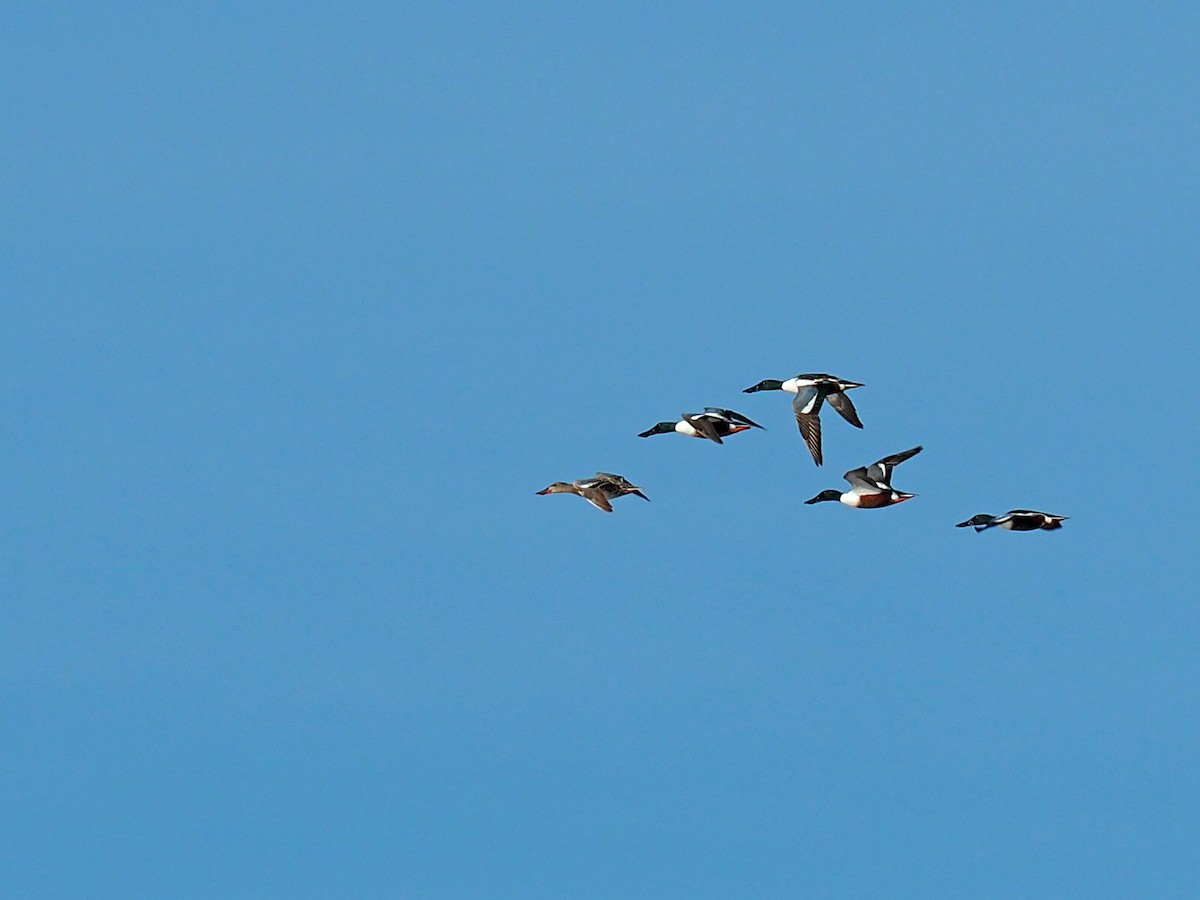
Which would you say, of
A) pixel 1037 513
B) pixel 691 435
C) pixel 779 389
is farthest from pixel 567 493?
pixel 1037 513

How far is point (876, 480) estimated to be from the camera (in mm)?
40094

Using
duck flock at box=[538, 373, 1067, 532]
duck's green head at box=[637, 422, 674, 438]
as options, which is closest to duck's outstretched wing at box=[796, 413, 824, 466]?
duck flock at box=[538, 373, 1067, 532]

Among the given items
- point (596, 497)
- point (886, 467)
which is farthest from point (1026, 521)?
point (596, 497)

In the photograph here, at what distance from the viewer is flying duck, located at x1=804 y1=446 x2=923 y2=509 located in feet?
130

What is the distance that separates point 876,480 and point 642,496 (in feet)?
16.1

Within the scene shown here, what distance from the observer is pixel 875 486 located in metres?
40.3

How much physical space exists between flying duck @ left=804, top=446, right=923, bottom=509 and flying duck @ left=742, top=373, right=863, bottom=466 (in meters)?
0.96

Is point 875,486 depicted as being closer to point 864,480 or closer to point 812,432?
point 864,480

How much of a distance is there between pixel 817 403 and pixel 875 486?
7.65 feet

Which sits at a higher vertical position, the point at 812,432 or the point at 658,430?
the point at 658,430

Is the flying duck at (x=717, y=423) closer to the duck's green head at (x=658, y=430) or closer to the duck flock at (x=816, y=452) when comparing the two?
the duck flock at (x=816, y=452)

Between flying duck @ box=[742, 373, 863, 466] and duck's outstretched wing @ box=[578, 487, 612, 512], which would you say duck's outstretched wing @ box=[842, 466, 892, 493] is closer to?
flying duck @ box=[742, 373, 863, 466]

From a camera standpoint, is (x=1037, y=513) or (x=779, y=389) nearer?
(x=1037, y=513)

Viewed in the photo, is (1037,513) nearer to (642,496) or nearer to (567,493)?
(642,496)
